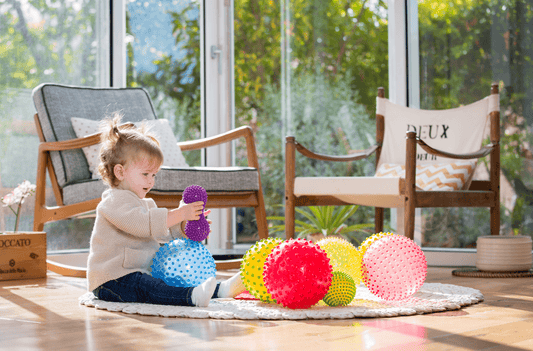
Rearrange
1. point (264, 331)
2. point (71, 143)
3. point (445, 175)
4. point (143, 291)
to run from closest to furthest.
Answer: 1. point (264, 331)
2. point (143, 291)
3. point (71, 143)
4. point (445, 175)

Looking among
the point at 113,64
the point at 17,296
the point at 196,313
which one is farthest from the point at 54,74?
the point at 196,313

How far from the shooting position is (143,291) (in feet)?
5.31

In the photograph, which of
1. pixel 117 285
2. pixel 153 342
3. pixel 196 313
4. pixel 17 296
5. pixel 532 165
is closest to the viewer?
pixel 153 342

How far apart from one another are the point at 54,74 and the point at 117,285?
194 cm

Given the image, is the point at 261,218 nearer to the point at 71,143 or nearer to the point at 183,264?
the point at 71,143

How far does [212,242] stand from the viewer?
3.73 meters

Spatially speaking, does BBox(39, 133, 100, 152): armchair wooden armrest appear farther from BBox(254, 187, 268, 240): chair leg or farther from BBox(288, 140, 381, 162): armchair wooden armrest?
BBox(288, 140, 381, 162): armchair wooden armrest

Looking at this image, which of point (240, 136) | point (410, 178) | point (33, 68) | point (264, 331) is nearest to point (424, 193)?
point (410, 178)

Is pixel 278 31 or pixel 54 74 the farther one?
pixel 278 31

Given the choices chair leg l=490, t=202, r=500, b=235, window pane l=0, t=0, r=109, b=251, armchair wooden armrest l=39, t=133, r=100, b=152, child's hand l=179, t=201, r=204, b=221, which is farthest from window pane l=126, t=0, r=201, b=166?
child's hand l=179, t=201, r=204, b=221

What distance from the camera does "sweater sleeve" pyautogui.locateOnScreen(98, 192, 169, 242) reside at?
1649 millimetres

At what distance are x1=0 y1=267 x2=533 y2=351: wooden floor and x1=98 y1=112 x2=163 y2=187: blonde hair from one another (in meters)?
0.40

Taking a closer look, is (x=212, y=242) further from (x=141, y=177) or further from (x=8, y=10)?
(x=141, y=177)

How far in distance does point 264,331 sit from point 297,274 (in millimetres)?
202
